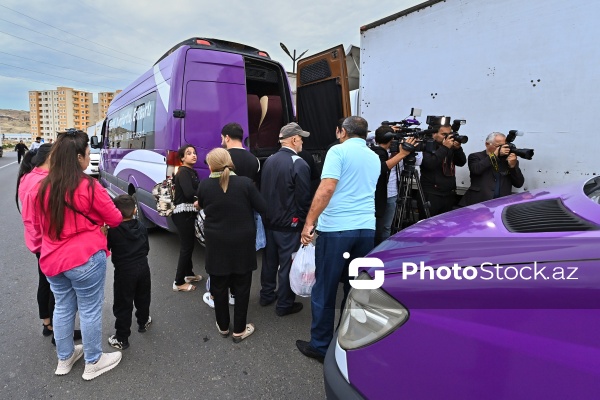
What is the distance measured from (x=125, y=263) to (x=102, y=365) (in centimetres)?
71

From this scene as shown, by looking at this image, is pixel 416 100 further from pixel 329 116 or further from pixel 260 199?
pixel 260 199

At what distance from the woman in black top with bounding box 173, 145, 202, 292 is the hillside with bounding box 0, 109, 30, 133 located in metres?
137

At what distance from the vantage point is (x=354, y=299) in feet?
4.60

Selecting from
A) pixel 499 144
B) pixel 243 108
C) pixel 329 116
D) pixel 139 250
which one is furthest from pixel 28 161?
A: pixel 499 144

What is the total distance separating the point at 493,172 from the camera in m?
3.41

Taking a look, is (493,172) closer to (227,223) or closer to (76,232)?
(227,223)

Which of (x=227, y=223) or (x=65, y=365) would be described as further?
(x=227, y=223)

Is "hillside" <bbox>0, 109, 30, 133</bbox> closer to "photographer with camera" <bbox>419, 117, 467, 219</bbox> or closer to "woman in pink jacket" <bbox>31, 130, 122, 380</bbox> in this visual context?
"woman in pink jacket" <bbox>31, 130, 122, 380</bbox>

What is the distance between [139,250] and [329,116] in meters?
3.26

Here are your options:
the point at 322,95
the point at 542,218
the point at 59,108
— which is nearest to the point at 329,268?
the point at 542,218

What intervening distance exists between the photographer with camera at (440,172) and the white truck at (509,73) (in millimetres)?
140

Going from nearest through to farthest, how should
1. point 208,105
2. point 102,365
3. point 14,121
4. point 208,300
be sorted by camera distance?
point 102,365 < point 208,300 < point 208,105 < point 14,121

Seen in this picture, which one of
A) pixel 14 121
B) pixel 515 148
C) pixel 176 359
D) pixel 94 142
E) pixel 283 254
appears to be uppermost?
pixel 14 121

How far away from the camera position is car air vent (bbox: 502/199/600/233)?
3.72ft
